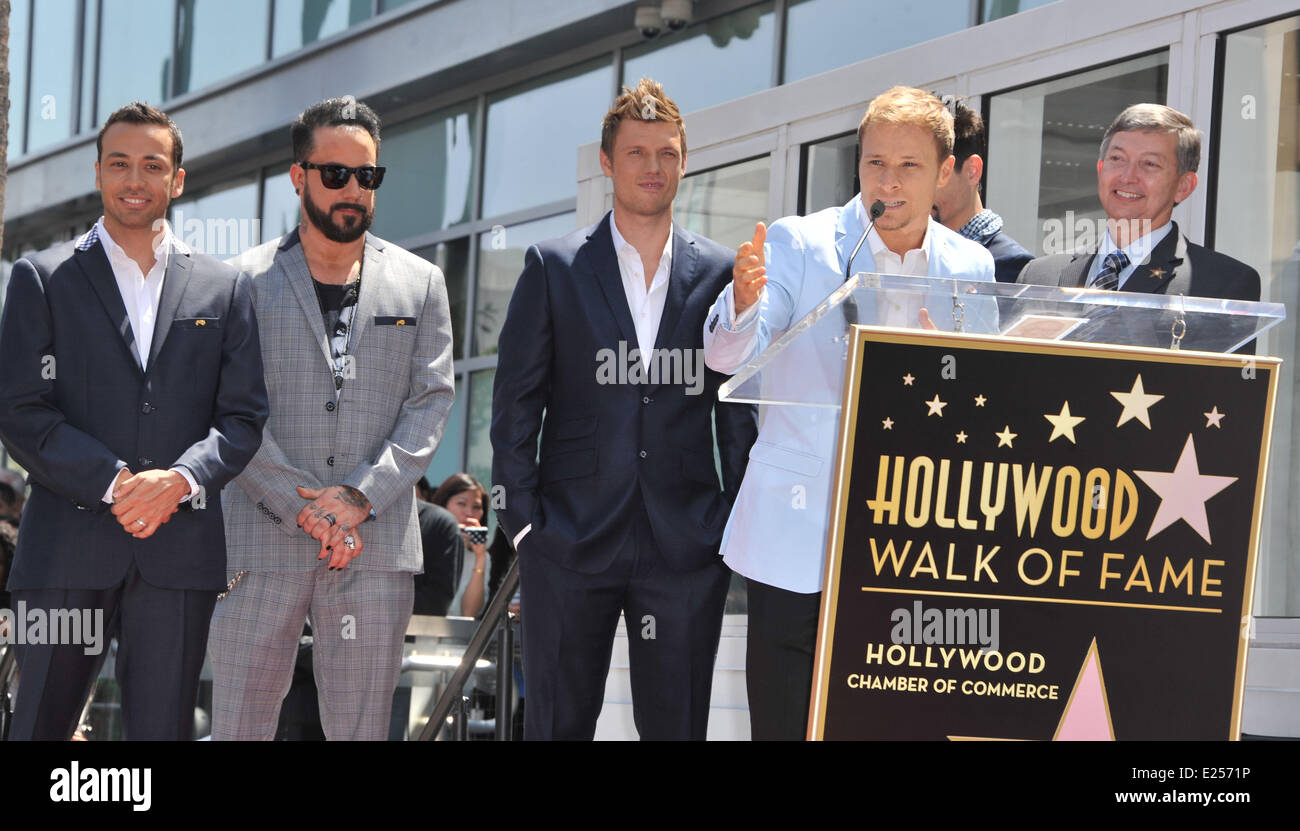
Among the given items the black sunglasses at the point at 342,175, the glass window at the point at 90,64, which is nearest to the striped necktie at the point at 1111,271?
the black sunglasses at the point at 342,175

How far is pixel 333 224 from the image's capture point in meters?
4.72

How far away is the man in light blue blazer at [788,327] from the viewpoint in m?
3.69

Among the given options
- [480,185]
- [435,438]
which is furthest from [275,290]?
[480,185]

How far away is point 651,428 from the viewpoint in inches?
172

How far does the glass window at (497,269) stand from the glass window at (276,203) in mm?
3426

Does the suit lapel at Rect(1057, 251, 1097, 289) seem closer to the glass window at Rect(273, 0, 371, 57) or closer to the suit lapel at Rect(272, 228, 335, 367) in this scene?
the suit lapel at Rect(272, 228, 335, 367)

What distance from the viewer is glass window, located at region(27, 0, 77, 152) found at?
65.1 ft

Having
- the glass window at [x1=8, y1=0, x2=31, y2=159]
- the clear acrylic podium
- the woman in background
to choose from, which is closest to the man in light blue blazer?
the clear acrylic podium

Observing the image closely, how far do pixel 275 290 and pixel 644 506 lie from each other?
1365mm

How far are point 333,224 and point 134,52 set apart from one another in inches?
618

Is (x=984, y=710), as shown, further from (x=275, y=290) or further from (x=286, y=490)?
(x=275, y=290)

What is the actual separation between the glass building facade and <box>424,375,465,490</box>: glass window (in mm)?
34

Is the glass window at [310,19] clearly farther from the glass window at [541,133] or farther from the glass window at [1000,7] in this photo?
the glass window at [1000,7]
